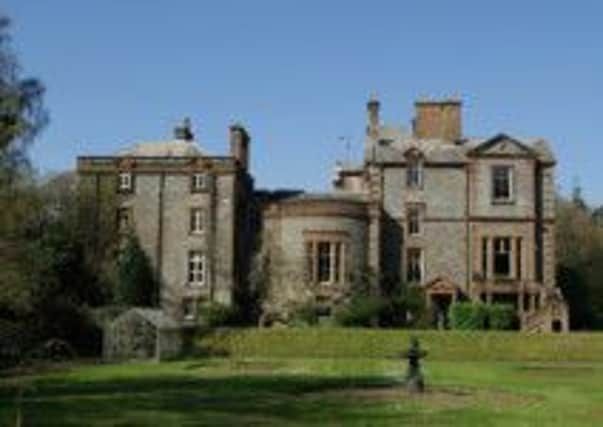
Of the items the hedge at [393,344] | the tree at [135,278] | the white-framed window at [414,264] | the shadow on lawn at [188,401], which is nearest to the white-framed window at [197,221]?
the tree at [135,278]

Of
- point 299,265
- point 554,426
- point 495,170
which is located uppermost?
point 495,170

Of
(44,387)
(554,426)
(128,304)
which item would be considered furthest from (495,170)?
(554,426)

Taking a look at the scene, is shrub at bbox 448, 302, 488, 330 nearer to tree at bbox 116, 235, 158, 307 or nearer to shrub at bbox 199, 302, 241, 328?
shrub at bbox 199, 302, 241, 328

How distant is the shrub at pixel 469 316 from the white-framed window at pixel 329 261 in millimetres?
6718

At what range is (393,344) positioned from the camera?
58.5 meters

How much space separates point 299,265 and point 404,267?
6.10 m

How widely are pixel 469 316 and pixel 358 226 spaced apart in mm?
8402

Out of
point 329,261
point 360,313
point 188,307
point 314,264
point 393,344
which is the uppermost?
point 329,261

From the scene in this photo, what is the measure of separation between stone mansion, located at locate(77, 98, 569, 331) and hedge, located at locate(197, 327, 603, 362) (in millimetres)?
10439

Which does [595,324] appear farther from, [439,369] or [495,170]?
[439,369]

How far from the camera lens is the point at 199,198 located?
71688mm

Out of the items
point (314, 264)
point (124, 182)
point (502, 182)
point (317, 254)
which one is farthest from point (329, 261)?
point (124, 182)

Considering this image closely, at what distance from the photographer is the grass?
87.7ft

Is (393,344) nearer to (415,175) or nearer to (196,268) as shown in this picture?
(196,268)
